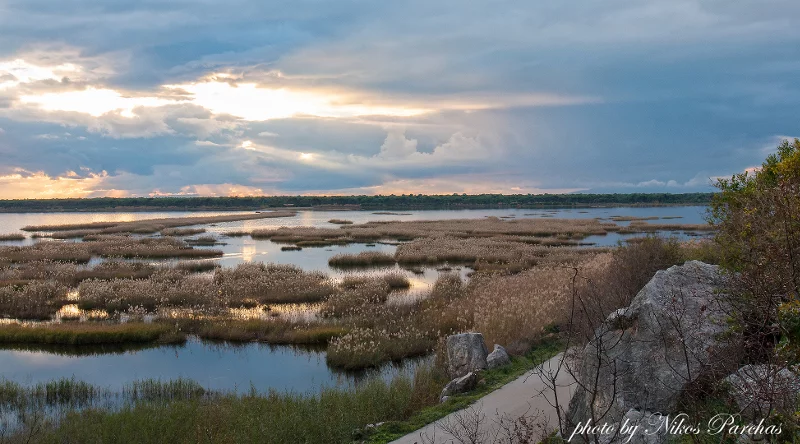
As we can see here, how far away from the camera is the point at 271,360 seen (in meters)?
19.3

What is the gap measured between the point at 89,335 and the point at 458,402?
1671 centimetres

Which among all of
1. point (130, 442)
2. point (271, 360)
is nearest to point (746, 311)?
point (130, 442)

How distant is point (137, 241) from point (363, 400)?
52258mm

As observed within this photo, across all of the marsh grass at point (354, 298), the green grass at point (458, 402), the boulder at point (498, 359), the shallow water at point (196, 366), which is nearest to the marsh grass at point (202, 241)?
the marsh grass at point (354, 298)

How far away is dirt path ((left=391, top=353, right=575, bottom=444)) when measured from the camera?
9.30m

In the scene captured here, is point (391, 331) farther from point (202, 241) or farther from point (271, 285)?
point (202, 241)

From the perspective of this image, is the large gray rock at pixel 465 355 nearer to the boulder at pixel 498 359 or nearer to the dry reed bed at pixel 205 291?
the boulder at pixel 498 359

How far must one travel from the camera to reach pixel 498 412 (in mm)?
10234

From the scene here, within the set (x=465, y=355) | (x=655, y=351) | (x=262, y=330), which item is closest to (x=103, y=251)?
(x=262, y=330)

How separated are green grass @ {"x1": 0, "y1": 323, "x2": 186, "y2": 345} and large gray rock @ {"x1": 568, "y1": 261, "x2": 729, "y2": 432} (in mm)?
17421

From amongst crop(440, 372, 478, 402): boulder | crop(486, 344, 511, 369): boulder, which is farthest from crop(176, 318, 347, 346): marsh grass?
crop(440, 372, 478, 402): boulder

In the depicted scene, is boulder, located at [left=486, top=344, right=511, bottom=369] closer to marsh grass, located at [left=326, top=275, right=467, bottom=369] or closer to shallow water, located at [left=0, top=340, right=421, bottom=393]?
shallow water, located at [left=0, top=340, right=421, bottom=393]

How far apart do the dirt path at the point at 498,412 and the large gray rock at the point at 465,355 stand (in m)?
1.68

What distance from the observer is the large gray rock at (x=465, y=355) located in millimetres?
13793
